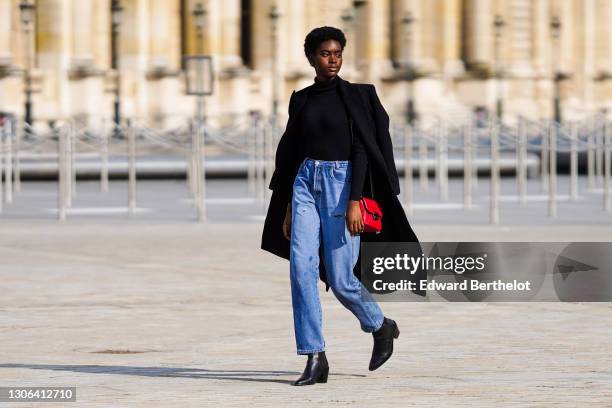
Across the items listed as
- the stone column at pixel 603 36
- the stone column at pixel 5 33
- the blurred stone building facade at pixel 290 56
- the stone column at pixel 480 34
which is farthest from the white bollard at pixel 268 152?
the stone column at pixel 603 36

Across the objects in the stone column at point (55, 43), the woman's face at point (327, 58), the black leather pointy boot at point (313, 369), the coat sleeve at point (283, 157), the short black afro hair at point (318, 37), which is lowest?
the black leather pointy boot at point (313, 369)

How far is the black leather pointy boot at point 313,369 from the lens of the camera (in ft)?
36.1

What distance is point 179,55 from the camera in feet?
207

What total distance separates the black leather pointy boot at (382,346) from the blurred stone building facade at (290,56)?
4367 centimetres

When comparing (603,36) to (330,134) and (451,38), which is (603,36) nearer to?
(451,38)

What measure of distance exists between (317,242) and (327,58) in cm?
93

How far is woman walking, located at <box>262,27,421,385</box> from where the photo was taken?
11.0m

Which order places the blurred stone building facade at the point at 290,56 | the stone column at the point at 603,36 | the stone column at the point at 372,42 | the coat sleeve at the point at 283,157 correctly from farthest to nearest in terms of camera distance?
the stone column at the point at 603,36
the stone column at the point at 372,42
the blurred stone building facade at the point at 290,56
the coat sleeve at the point at 283,157

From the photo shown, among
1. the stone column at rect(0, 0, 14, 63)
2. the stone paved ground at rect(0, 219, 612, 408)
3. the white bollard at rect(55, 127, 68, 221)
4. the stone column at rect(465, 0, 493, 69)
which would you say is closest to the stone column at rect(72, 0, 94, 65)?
the stone column at rect(0, 0, 14, 63)

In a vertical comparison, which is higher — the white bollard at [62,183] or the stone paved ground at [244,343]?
the white bollard at [62,183]

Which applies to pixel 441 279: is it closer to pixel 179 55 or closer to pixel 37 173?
pixel 37 173

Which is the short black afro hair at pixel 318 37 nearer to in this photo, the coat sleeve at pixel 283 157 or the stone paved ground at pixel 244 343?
the coat sleeve at pixel 283 157

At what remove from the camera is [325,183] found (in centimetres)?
1101

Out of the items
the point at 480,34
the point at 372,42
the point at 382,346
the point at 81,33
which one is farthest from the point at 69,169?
the point at 480,34
